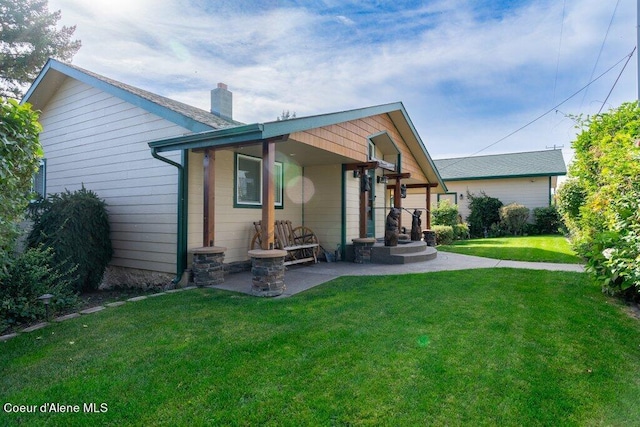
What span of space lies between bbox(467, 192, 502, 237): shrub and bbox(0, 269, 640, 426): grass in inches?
518

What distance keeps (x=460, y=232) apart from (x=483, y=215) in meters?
2.67

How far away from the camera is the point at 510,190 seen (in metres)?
17.4

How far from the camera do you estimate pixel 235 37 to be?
8.48 m

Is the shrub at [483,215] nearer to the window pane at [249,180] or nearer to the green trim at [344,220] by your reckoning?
the green trim at [344,220]

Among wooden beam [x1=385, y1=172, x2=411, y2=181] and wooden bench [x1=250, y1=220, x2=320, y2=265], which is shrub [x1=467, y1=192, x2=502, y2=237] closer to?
wooden beam [x1=385, y1=172, x2=411, y2=181]

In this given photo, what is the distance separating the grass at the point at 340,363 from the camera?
2131mm

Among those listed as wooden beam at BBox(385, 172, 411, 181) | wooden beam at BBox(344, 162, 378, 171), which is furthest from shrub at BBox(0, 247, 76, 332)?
wooden beam at BBox(385, 172, 411, 181)

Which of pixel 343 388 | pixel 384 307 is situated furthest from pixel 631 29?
pixel 343 388

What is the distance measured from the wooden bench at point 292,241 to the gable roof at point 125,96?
239 cm

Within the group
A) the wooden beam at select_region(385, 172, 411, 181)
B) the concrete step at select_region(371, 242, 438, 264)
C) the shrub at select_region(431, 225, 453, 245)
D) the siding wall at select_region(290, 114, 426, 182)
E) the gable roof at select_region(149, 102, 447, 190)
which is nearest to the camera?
the gable roof at select_region(149, 102, 447, 190)

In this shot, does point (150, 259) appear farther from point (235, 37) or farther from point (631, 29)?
point (631, 29)

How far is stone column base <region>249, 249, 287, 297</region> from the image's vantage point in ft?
16.4

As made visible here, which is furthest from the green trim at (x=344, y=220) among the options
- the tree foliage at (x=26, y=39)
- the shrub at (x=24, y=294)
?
the tree foliage at (x=26, y=39)

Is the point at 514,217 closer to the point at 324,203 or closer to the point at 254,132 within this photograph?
the point at 324,203
